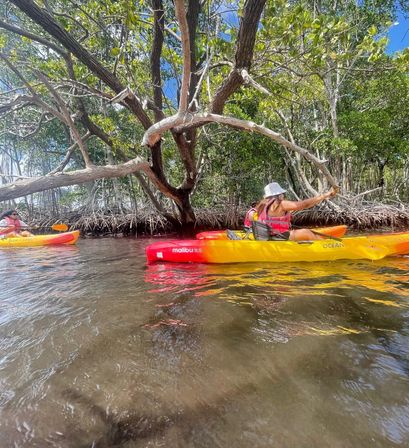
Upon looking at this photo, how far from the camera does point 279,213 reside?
189 inches

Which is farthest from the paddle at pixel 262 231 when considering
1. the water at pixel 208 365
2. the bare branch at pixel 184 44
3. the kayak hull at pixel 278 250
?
the bare branch at pixel 184 44

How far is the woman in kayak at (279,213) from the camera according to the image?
464cm

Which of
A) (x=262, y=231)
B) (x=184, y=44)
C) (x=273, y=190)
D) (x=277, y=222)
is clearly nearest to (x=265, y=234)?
(x=262, y=231)

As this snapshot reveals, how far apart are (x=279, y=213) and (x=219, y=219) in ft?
17.8

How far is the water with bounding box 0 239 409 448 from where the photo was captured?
1244 millimetres

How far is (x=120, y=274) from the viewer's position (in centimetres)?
419

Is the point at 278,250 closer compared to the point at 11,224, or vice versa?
the point at 278,250

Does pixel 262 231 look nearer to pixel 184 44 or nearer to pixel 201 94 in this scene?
pixel 184 44

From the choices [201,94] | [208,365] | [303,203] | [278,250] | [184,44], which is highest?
[201,94]

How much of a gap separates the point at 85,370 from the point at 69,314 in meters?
1.02

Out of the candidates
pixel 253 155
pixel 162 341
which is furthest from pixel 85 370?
pixel 253 155

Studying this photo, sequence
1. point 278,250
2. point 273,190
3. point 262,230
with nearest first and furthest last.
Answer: point 278,250 → point 273,190 → point 262,230

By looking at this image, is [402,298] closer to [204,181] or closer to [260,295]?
[260,295]

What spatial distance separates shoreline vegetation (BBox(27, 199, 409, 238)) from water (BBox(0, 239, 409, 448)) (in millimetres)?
6197
